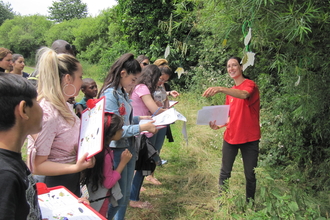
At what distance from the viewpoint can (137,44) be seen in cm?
1030

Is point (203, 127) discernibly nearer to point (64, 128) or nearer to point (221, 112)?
point (221, 112)

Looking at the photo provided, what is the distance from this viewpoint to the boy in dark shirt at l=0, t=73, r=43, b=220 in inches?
38.0

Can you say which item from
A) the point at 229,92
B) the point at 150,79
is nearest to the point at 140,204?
the point at 150,79

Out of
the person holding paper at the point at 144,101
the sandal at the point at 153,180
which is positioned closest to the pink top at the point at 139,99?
the person holding paper at the point at 144,101

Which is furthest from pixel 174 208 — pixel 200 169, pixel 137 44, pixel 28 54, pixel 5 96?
pixel 28 54

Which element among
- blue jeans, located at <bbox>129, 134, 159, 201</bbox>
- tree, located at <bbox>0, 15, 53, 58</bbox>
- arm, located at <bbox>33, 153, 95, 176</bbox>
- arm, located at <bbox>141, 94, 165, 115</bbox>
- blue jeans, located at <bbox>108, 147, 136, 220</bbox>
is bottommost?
blue jeans, located at <bbox>129, 134, 159, 201</bbox>

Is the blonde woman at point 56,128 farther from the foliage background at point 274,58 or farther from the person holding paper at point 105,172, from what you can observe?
the foliage background at point 274,58

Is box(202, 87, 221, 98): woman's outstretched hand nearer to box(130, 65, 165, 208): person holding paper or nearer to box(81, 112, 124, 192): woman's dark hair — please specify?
Answer: box(130, 65, 165, 208): person holding paper

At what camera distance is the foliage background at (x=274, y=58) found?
78.8 inches

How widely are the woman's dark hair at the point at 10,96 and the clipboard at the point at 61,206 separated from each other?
571 millimetres

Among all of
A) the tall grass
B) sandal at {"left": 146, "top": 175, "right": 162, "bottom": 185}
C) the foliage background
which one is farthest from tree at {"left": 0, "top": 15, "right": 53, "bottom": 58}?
sandal at {"left": 146, "top": 175, "right": 162, "bottom": 185}

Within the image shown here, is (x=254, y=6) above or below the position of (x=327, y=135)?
above

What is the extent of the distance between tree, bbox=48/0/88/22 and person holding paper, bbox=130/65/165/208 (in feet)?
Answer: 184

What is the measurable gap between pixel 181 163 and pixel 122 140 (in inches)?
99.5
